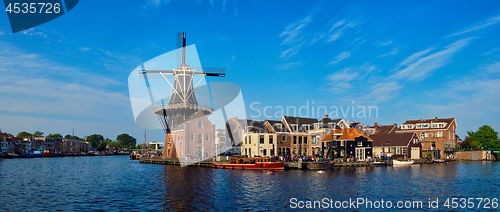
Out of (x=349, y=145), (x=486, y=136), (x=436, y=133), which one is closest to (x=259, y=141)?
(x=349, y=145)

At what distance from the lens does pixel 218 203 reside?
92.7 feet

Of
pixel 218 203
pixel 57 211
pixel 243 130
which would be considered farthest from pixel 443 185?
pixel 243 130

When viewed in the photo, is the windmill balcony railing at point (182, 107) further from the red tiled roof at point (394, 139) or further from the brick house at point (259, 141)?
the red tiled roof at point (394, 139)

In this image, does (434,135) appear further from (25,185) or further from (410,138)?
(25,185)

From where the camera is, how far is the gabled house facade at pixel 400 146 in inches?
3324

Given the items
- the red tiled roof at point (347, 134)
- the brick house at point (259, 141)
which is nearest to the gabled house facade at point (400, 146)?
the red tiled roof at point (347, 134)

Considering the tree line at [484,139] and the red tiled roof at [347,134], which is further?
the tree line at [484,139]

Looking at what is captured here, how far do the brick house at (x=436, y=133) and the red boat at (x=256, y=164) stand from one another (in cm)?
Result: 6048

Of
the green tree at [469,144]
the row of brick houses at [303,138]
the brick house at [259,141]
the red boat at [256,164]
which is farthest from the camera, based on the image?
the green tree at [469,144]

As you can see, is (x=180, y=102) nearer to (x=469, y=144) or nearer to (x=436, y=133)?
(x=436, y=133)

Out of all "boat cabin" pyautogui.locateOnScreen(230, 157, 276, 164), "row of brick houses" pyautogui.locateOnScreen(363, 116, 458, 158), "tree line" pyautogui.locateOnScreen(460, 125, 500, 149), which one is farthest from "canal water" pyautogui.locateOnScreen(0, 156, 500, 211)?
"tree line" pyautogui.locateOnScreen(460, 125, 500, 149)

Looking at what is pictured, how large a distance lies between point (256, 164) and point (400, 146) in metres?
46.1

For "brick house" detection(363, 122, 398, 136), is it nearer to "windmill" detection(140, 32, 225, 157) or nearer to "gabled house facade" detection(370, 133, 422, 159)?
"gabled house facade" detection(370, 133, 422, 159)

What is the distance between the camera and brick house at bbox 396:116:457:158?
9694 cm
